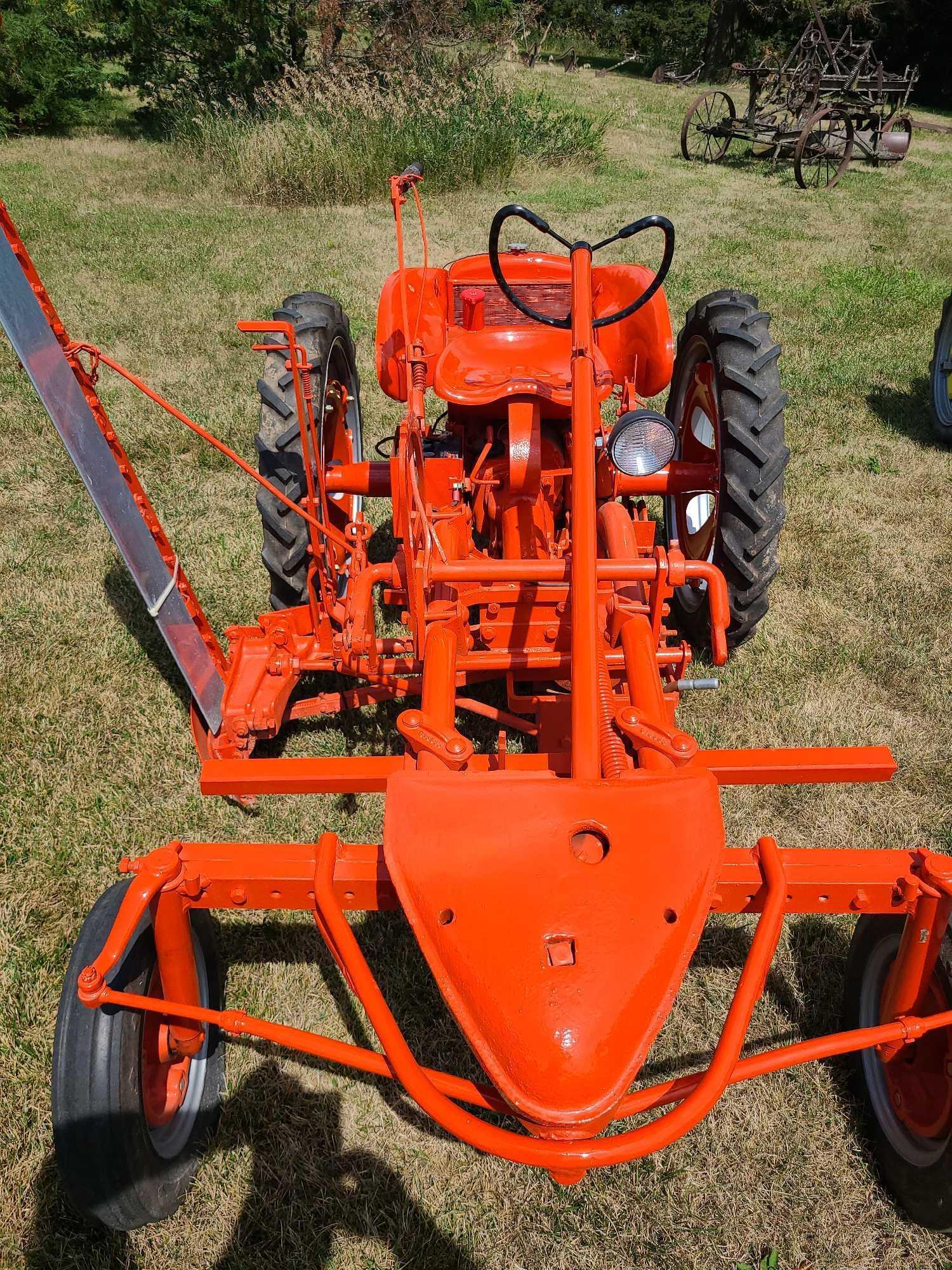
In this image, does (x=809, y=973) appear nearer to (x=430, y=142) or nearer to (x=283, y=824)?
(x=283, y=824)

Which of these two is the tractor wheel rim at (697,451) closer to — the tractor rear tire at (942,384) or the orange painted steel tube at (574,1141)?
the orange painted steel tube at (574,1141)

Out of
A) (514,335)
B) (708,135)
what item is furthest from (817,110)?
(514,335)

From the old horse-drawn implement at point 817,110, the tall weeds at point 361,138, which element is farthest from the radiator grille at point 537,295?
the old horse-drawn implement at point 817,110

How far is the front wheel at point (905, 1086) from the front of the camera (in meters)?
2.00

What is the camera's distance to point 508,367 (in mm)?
3402

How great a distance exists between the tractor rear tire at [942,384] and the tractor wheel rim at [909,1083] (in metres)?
5.05

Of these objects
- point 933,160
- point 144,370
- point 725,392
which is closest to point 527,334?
point 725,392

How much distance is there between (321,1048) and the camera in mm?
1718

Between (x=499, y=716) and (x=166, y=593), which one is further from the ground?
(x=166, y=593)

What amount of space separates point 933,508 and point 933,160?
576 inches

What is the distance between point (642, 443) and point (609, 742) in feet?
4.17

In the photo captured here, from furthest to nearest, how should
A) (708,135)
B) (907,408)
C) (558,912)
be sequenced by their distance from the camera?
(708,135) < (907,408) < (558,912)

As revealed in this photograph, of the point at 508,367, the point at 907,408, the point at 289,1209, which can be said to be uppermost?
the point at 508,367

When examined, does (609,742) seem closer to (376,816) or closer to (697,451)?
(376,816)
